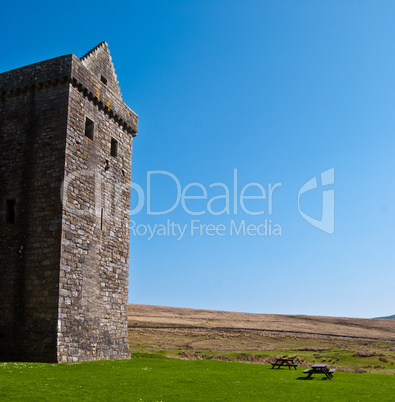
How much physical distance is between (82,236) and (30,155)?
480 cm

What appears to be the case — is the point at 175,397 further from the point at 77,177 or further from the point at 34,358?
the point at 77,177

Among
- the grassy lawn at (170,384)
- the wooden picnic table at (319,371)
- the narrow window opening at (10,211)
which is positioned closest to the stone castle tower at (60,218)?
the narrow window opening at (10,211)

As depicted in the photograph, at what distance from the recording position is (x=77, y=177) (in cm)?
2258

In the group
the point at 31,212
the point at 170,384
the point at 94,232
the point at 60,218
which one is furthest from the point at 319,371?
the point at 31,212

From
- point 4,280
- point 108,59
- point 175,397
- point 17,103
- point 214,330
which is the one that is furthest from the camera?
point 214,330

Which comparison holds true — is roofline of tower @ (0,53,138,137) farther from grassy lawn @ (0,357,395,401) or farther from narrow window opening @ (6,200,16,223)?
grassy lawn @ (0,357,395,401)

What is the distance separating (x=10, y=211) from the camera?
2281 cm

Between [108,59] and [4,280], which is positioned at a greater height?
[108,59]

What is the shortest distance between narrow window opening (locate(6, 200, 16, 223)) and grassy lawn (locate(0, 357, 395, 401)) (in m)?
7.21

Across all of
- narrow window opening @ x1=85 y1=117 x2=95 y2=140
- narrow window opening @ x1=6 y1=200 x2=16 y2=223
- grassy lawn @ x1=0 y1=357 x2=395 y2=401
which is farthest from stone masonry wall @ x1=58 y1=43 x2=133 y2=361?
narrow window opening @ x1=6 y1=200 x2=16 y2=223

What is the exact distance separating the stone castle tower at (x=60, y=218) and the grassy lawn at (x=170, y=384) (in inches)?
85.5

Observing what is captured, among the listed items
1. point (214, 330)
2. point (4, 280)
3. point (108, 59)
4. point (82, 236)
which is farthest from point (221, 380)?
point (214, 330)

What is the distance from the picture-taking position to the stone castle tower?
20.7m

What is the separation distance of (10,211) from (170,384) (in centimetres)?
1243
